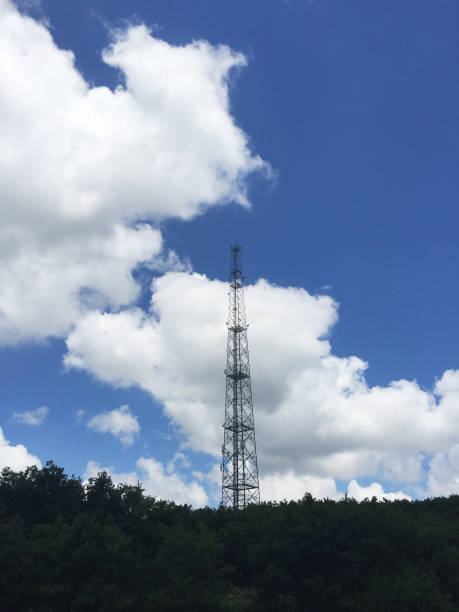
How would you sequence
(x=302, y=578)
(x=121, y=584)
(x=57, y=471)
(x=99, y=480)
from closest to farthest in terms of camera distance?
(x=302, y=578), (x=121, y=584), (x=99, y=480), (x=57, y=471)

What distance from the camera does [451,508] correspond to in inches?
1918

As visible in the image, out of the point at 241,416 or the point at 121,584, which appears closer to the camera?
the point at 121,584

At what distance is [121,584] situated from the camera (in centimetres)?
2683

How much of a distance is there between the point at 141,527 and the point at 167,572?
10351 millimetres

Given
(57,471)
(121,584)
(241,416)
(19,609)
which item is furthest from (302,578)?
(57,471)

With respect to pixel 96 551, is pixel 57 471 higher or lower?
higher

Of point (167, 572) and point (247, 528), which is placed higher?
point (247, 528)

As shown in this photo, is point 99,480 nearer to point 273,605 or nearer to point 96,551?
point 96,551

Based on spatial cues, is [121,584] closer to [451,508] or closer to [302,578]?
[302,578]

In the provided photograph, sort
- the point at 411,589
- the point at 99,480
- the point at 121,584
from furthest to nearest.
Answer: the point at 99,480
the point at 121,584
the point at 411,589

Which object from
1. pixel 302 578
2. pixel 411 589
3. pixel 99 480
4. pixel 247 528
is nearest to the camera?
pixel 411 589

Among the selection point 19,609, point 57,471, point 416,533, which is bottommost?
point 19,609

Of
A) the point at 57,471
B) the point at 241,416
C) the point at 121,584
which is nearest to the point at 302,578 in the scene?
Answer: the point at 121,584

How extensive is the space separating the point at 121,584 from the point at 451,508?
35.0 meters
